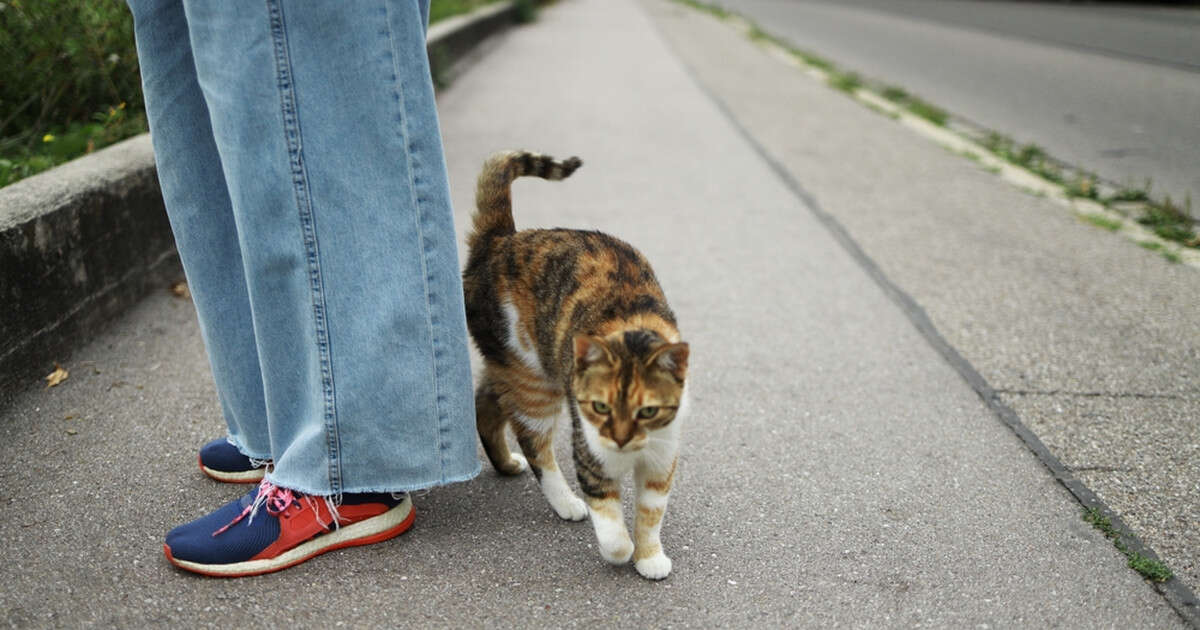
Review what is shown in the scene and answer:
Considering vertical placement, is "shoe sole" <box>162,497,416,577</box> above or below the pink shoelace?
below

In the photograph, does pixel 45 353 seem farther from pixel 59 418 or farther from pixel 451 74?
pixel 451 74

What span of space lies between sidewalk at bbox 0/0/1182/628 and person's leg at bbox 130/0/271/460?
1.00 ft

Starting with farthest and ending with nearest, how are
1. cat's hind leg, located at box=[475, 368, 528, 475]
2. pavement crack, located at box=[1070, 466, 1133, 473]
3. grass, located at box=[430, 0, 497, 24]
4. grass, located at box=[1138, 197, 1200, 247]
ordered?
grass, located at box=[430, 0, 497, 24] → grass, located at box=[1138, 197, 1200, 247] → pavement crack, located at box=[1070, 466, 1133, 473] → cat's hind leg, located at box=[475, 368, 528, 475]

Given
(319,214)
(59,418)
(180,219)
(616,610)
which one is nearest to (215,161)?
(180,219)

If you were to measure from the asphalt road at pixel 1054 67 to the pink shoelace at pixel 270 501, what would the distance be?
217 inches

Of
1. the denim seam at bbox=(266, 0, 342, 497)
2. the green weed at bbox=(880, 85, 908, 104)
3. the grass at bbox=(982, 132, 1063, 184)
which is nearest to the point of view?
the denim seam at bbox=(266, 0, 342, 497)

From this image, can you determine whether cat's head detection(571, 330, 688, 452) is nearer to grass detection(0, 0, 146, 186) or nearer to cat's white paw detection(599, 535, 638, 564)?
cat's white paw detection(599, 535, 638, 564)

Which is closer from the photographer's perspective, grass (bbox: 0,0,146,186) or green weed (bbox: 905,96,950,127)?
grass (bbox: 0,0,146,186)

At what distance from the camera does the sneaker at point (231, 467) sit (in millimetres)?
2447

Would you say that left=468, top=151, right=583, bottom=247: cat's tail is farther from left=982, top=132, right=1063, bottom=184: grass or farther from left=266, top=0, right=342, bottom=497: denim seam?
left=982, top=132, right=1063, bottom=184: grass

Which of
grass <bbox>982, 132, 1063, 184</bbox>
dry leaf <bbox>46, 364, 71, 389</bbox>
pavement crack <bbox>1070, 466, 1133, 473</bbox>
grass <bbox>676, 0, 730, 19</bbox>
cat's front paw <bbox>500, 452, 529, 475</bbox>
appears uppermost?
dry leaf <bbox>46, 364, 71, 389</bbox>

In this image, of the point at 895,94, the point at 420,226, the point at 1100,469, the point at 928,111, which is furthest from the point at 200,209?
the point at 895,94

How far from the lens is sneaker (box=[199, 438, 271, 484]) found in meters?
2.45

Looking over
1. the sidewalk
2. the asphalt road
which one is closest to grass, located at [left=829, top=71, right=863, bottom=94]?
the asphalt road
